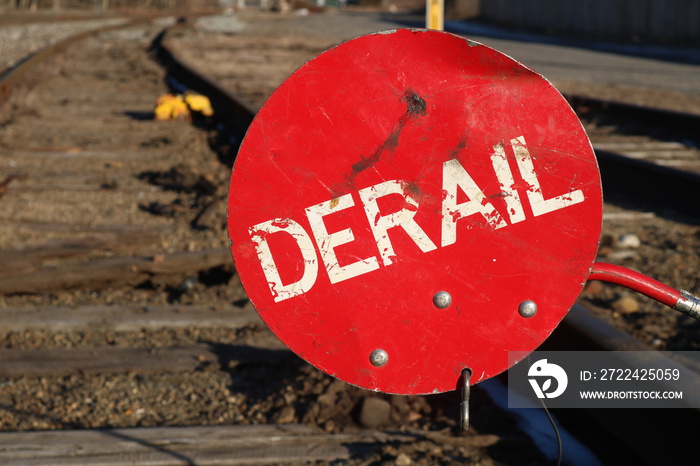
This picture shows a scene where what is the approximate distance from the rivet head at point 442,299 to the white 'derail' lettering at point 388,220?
0.09 metres

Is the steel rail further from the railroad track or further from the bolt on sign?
the bolt on sign

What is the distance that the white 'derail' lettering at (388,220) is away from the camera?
164 cm

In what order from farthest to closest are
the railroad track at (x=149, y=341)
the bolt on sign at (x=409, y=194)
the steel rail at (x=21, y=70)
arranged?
the steel rail at (x=21, y=70) → the railroad track at (x=149, y=341) → the bolt on sign at (x=409, y=194)

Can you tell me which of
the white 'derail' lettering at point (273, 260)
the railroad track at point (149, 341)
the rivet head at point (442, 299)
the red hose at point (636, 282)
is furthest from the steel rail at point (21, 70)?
the red hose at point (636, 282)

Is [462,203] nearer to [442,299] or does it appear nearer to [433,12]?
[442,299]

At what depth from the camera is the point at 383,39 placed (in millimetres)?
Answer: 1601

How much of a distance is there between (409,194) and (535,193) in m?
0.25

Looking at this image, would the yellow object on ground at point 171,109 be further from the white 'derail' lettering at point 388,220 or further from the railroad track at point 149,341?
the white 'derail' lettering at point 388,220

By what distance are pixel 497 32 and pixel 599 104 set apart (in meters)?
19.6

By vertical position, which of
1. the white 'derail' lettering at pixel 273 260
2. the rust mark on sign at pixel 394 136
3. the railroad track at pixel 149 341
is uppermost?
the rust mark on sign at pixel 394 136

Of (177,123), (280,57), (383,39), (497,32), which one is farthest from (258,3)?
(383,39)

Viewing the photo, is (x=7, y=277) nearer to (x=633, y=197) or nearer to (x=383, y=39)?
(x=383, y=39)

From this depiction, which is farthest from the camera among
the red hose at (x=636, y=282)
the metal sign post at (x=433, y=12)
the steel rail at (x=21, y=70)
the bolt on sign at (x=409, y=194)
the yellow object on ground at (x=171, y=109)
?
the steel rail at (x=21, y=70)

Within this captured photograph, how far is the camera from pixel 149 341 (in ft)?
11.1
